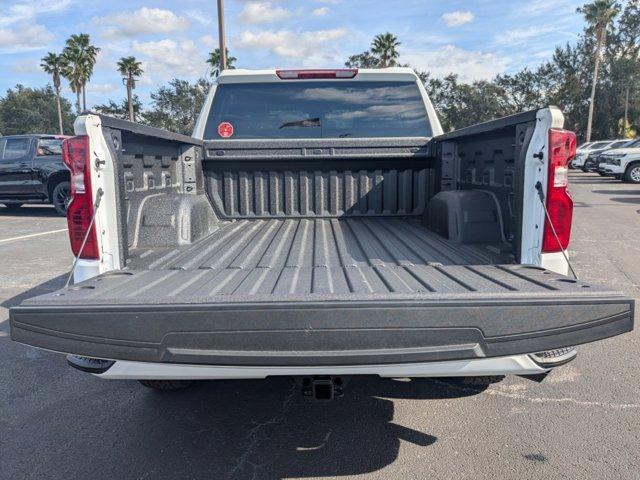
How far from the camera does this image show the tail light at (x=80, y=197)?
7.96ft

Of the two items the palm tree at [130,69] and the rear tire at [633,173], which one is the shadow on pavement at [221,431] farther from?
the palm tree at [130,69]

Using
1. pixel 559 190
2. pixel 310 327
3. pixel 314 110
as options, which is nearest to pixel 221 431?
pixel 310 327

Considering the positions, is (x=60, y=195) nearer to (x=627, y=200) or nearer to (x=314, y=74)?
(x=314, y=74)

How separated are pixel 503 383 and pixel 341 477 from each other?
5.47 ft

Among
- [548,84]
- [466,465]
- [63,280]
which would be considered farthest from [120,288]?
[548,84]

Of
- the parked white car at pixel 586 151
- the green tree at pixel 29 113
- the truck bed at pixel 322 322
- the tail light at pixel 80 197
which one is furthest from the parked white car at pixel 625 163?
the green tree at pixel 29 113

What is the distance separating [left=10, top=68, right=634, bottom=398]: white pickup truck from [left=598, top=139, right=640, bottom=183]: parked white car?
66.9 feet

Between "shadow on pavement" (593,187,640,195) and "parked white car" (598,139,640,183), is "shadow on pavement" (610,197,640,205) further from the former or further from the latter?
"parked white car" (598,139,640,183)

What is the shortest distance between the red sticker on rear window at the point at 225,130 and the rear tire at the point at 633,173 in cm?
2136

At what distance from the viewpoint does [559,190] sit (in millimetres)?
2508

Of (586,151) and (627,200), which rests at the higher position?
(586,151)

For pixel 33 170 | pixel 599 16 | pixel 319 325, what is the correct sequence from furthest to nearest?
pixel 599 16 < pixel 33 170 < pixel 319 325

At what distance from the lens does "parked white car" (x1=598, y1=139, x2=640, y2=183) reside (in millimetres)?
20828

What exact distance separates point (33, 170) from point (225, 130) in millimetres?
10085
